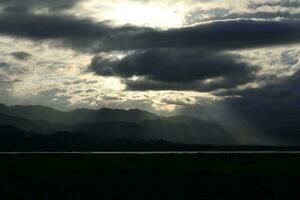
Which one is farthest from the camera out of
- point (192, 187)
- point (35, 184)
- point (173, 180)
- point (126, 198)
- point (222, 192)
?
point (173, 180)

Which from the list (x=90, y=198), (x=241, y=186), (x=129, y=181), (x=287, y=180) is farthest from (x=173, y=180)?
(x=90, y=198)

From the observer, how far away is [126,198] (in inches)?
1982

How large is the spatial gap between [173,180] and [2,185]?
2148 centimetres

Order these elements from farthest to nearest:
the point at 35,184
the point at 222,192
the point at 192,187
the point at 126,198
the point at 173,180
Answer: the point at 173,180, the point at 35,184, the point at 192,187, the point at 222,192, the point at 126,198

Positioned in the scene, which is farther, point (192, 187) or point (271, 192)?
point (192, 187)

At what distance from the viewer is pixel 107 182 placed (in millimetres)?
66312

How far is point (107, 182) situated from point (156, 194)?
14.1m

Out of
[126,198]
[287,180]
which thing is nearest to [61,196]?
[126,198]

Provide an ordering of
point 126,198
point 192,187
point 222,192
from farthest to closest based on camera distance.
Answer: point 192,187, point 222,192, point 126,198

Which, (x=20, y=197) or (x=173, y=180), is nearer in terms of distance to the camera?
(x=20, y=197)

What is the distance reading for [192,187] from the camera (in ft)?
200

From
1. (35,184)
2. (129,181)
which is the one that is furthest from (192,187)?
(35,184)

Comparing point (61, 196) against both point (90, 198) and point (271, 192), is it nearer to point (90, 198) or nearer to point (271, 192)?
point (90, 198)

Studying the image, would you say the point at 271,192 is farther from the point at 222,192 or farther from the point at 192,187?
the point at 192,187
